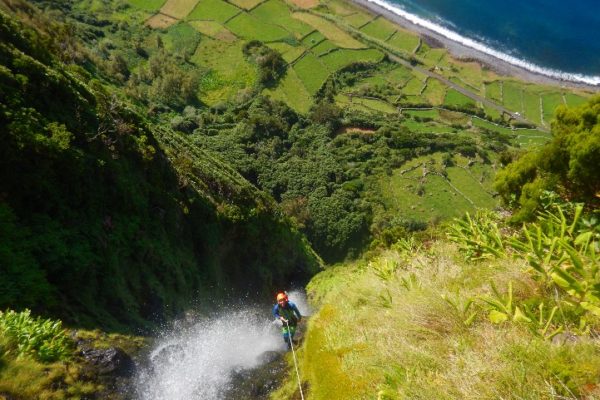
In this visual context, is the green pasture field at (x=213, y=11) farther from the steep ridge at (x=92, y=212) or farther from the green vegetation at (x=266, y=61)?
the steep ridge at (x=92, y=212)

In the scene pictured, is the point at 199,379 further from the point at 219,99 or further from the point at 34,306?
the point at 219,99

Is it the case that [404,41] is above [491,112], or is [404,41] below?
above

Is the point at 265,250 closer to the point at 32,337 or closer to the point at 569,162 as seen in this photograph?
the point at 569,162

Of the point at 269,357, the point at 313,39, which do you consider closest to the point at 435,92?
the point at 313,39

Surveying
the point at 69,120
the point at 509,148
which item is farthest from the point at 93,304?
the point at 509,148

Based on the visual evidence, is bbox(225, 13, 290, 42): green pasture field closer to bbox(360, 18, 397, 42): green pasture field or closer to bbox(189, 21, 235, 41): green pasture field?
bbox(189, 21, 235, 41): green pasture field

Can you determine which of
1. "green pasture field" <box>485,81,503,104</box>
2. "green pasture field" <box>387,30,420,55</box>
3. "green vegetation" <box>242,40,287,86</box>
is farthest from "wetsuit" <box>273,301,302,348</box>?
"green pasture field" <box>387,30,420,55</box>
